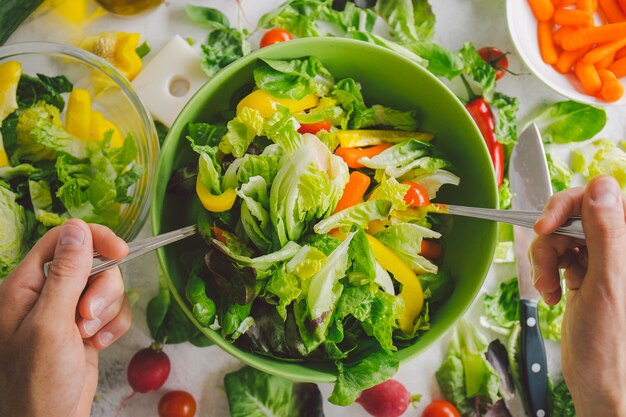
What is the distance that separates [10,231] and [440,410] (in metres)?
1.40

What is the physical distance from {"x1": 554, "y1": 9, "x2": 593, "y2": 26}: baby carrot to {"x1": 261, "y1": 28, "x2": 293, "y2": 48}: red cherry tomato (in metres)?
0.89

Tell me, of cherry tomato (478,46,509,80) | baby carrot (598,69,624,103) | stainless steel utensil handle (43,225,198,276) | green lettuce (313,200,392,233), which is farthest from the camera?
cherry tomato (478,46,509,80)

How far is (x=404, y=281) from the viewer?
1615 mm

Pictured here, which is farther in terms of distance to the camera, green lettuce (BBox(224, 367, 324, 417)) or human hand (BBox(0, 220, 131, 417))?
green lettuce (BBox(224, 367, 324, 417))

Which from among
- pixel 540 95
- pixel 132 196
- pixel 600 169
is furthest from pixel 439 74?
pixel 132 196

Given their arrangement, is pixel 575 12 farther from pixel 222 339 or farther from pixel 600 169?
pixel 222 339

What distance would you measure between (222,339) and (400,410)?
2.37 ft

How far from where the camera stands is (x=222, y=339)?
154cm

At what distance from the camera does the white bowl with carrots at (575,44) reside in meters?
1.98

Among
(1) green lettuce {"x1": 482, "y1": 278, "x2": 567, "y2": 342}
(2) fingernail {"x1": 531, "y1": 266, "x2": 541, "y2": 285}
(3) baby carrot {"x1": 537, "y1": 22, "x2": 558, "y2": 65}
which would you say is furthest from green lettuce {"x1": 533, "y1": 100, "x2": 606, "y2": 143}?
(2) fingernail {"x1": 531, "y1": 266, "x2": 541, "y2": 285}

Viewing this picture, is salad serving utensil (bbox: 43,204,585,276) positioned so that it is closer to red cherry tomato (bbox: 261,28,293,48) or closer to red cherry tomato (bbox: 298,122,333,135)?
red cherry tomato (bbox: 298,122,333,135)

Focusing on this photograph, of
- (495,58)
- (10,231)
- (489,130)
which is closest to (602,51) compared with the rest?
(495,58)

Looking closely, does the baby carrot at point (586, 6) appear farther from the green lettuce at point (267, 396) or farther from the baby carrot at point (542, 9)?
the green lettuce at point (267, 396)

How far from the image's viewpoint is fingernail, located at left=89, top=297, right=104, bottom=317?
4.85ft
